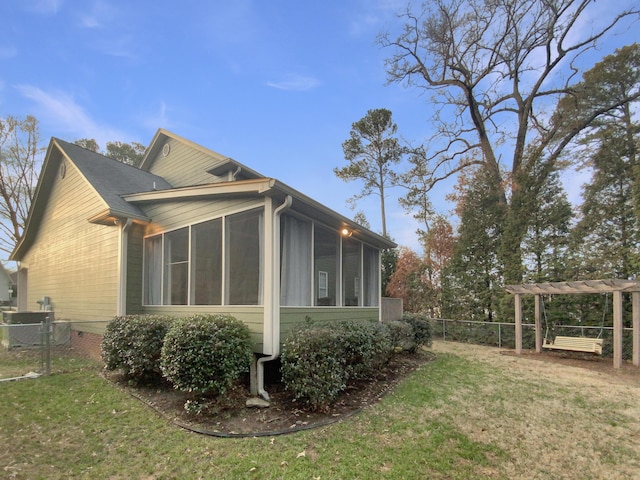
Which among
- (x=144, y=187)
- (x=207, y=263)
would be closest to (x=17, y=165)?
(x=144, y=187)

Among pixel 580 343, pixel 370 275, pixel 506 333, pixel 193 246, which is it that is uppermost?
pixel 193 246

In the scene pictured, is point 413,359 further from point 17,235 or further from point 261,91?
point 17,235

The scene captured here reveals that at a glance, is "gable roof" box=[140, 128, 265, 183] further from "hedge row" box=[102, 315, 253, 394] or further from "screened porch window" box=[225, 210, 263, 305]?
"hedge row" box=[102, 315, 253, 394]

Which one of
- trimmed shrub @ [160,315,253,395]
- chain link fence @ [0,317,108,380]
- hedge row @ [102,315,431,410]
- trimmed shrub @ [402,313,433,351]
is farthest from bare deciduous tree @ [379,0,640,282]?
chain link fence @ [0,317,108,380]

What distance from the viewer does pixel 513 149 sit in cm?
1499

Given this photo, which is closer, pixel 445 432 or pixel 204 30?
pixel 445 432

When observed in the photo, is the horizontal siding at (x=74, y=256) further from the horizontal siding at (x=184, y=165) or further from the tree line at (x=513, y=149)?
the tree line at (x=513, y=149)

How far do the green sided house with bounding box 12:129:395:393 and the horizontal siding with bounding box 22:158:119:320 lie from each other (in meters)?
0.03

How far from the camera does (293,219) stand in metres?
6.20

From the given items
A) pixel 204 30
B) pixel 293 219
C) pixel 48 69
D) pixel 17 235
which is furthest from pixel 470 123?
pixel 17 235

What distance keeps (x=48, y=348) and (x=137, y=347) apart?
1.78 metres

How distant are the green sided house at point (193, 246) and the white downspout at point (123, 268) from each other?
0.07 feet

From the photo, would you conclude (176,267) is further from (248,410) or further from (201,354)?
(248,410)

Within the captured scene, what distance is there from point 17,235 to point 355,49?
2362 cm
